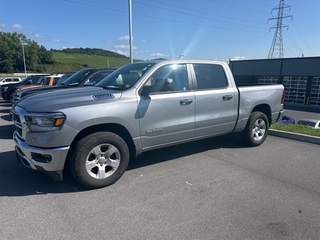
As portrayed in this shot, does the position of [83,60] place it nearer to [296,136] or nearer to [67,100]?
[296,136]

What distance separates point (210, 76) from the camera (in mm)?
5137

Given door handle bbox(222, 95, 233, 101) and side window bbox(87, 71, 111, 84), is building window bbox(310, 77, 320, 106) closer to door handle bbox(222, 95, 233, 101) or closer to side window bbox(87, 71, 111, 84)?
side window bbox(87, 71, 111, 84)

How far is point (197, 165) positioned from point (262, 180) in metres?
1.18

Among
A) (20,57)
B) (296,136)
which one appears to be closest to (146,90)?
(296,136)

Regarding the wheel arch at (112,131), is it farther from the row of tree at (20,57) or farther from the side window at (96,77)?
the row of tree at (20,57)

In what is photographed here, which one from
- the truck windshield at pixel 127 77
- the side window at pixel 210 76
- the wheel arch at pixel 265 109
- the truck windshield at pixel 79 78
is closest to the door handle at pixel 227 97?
the side window at pixel 210 76

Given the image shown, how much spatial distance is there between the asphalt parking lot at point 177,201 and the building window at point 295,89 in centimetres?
2770

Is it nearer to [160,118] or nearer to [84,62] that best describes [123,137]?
[160,118]

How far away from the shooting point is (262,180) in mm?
4098

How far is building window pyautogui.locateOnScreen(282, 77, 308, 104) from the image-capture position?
29.0 metres

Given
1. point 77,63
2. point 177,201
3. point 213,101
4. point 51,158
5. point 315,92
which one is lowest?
point 315,92

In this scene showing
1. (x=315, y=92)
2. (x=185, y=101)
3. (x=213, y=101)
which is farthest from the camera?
(x=315, y=92)

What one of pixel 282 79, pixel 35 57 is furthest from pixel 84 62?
pixel 282 79

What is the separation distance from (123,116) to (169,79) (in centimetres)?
105
